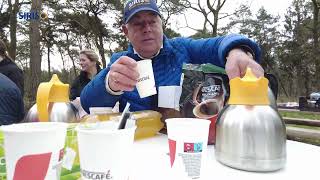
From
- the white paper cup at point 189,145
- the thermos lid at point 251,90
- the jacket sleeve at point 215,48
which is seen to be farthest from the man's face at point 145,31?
the white paper cup at point 189,145

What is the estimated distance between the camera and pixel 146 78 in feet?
3.51

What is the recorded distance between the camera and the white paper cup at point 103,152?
515mm

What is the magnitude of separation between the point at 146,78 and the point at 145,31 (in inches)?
21.3

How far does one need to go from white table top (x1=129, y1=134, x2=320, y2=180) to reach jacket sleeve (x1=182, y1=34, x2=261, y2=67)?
0.43 metres

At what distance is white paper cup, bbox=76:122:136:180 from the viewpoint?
515 millimetres

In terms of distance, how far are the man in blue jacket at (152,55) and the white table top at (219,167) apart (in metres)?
0.29

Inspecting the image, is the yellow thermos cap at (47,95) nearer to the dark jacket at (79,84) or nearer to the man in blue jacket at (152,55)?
the man in blue jacket at (152,55)

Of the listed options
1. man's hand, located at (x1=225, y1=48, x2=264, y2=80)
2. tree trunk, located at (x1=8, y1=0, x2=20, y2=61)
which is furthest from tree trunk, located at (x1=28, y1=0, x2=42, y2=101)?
man's hand, located at (x1=225, y1=48, x2=264, y2=80)

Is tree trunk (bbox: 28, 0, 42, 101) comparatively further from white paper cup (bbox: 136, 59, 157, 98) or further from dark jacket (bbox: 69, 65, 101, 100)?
white paper cup (bbox: 136, 59, 157, 98)

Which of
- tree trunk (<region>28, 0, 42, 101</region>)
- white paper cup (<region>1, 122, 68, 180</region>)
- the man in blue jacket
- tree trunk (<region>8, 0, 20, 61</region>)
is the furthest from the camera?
tree trunk (<region>8, 0, 20, 61</region>)

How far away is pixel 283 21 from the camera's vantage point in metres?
23.2

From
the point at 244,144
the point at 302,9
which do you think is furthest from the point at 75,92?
the point at 302,9

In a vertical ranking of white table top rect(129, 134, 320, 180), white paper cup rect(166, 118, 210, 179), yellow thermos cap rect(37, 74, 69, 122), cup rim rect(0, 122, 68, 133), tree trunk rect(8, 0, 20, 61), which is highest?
tree trunk rect(8, 0, 20, 61)

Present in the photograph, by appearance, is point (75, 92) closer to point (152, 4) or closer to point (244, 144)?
point (152, 4)
